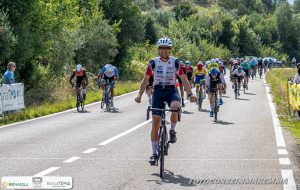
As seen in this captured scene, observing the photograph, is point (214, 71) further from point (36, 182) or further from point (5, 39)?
point (36, 182)

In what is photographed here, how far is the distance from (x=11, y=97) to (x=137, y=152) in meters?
9.07

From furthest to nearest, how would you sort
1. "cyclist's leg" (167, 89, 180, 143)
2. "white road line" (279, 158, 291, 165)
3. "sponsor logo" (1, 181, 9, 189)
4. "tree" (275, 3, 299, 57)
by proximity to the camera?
"tree" (275, 3, 299, 57), "white road line" (279, 158, 291, 165), "cyclist's leg" (167, 89, 180, 143), "sponsor logo" (1, 181, 9, 189)

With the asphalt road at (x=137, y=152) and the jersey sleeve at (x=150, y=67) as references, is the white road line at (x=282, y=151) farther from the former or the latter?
the jersey sleeve at (x=150, y=67)

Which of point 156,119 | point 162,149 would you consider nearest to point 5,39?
point 156,119

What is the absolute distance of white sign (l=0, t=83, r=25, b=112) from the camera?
19031 mm

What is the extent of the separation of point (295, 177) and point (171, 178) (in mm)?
1785

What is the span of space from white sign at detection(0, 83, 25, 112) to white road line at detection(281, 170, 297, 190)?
11.6 meters

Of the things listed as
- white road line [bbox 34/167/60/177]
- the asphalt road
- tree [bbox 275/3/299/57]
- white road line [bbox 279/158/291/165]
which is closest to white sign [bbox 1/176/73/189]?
the asphalt road

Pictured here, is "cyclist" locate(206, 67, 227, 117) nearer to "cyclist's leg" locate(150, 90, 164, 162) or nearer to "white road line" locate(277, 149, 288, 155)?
"white road line" locate(277, 149, 288, 155)

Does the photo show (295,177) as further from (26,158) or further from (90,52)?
(90,52)

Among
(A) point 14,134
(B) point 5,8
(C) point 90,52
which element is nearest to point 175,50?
(C) point 90,52

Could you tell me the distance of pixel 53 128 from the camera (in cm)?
1669

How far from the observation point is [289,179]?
344 inches

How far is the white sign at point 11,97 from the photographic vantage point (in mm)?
19031
